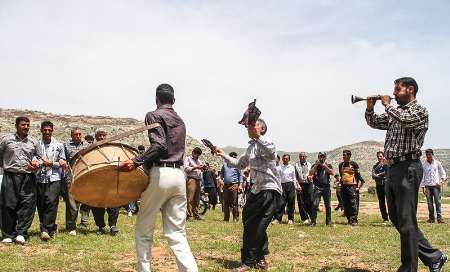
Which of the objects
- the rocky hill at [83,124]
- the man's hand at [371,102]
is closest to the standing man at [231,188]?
the man's hand at [371,102]

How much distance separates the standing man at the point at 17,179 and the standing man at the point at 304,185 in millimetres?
8358

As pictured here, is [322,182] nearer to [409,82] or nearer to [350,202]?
[350,202]

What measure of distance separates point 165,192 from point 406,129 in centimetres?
317

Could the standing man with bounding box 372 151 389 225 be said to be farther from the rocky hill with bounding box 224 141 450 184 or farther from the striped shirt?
the rocky hill with bounding box 224 141 450 184

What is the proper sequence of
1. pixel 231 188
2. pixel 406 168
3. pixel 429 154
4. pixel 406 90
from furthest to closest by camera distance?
pixel 429 154, pixel 231 188, pixel 406 90, pixel 406 168

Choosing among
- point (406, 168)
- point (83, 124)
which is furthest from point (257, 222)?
point (83, 124)

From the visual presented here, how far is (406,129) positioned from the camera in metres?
6.46

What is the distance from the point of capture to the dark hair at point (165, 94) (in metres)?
6.29

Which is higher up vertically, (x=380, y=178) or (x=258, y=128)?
(x=258, y=128)

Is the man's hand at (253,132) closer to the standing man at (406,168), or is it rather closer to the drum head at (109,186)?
the standing man at (406,168)

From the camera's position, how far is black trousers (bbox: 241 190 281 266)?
286 inches

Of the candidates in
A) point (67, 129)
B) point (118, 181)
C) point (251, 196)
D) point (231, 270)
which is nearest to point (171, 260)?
point (231, 270)

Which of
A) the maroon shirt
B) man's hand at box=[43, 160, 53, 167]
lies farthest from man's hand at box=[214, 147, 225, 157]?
man's hand at box=[43, 160, 53, 167]

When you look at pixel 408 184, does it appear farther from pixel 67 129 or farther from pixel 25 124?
pixel 67 129
